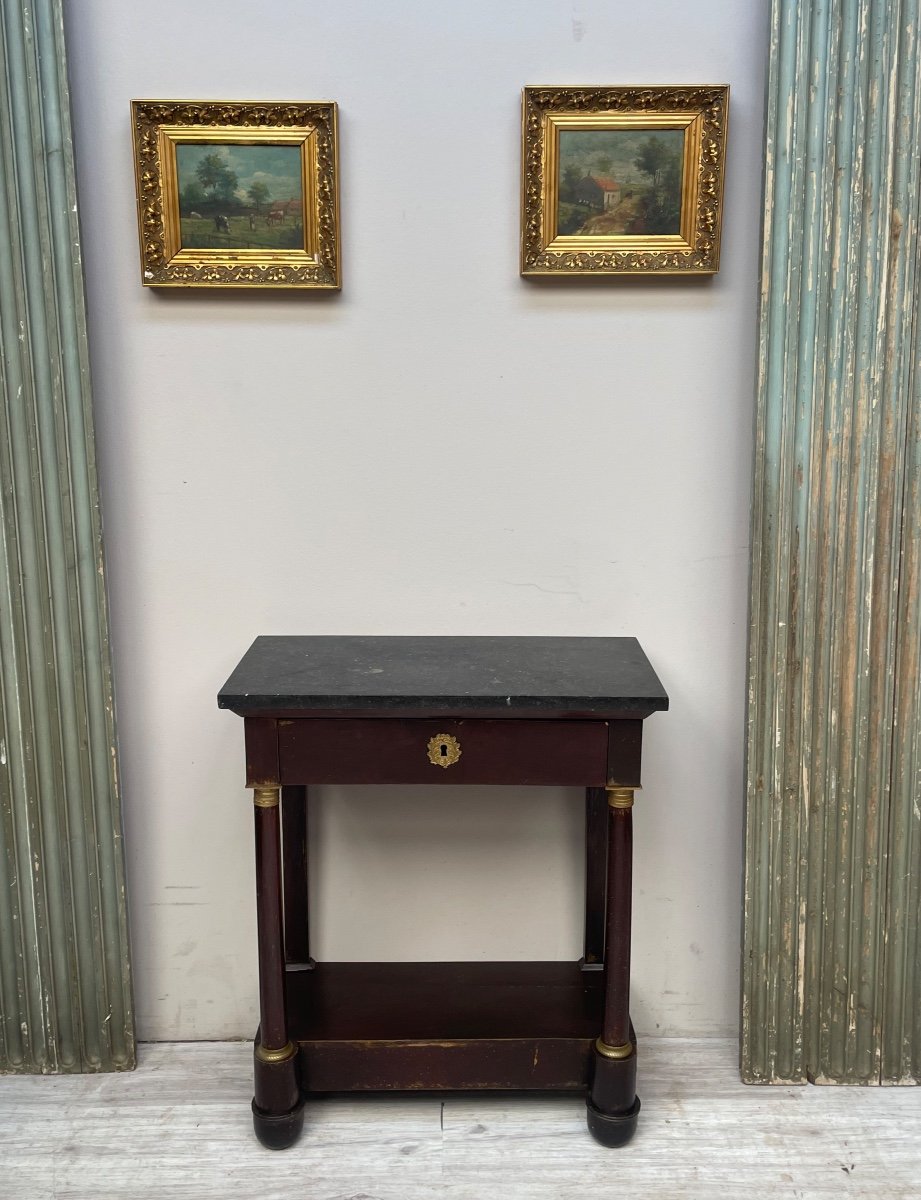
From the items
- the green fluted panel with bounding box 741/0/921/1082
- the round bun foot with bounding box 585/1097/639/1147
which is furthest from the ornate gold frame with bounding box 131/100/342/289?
the round bun foot with bounding box 585/1097/639/1147

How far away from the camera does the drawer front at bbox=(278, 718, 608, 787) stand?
2.04m

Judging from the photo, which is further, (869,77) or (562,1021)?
(562,1021)

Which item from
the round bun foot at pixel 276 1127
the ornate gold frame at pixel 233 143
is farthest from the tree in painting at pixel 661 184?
the round bun foot at pixel 276 1127

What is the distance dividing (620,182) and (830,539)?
97 cm

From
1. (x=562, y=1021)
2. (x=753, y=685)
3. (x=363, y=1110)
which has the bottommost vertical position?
(x=363, y=1110)

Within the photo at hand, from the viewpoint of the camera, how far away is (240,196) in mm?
2266

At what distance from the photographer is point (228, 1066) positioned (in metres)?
2.52

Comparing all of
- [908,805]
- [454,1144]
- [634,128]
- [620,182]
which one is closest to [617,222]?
[620,182]

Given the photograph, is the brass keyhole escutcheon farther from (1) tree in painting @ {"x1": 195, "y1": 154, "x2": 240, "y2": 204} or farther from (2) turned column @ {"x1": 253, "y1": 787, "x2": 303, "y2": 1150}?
(1) tree in painting @ {"x1": 195, "y1": 154, "x2": 240, "y2": 204}

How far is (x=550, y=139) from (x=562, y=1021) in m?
2.07

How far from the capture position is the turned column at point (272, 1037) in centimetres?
215

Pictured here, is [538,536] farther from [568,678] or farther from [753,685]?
[753,685]

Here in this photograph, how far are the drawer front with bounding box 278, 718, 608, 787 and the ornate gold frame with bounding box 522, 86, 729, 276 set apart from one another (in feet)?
3.53

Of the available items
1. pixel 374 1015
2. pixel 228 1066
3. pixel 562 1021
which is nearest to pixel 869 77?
pixel 562 1021
